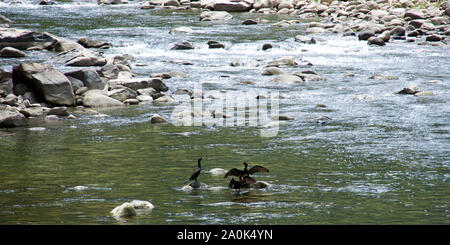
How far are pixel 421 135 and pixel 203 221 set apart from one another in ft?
17.2

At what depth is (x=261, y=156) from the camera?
360 inches

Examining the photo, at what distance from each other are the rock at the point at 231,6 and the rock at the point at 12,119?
72.7 feet

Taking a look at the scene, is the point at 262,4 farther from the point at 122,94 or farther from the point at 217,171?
the point at 217,171

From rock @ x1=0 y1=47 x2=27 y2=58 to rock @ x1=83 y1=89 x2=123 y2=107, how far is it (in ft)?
18.2

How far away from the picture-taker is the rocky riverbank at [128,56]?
13.1m

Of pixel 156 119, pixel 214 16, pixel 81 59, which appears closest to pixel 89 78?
pixel 156 119

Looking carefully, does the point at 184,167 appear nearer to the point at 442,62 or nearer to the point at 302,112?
the point at 302,112

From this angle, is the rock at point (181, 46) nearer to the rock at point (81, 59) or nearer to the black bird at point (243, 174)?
the rock at point (81, 59)

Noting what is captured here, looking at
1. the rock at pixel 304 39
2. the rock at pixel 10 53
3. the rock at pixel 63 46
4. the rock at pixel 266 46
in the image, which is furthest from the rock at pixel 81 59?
the rock at pixel 304 39

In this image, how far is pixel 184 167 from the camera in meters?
8.59

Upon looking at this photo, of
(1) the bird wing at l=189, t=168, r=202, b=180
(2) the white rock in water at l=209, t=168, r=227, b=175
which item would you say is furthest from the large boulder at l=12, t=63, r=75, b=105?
(1) the bird wing at l=189, t=168, r=202, b=180

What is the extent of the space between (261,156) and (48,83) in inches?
216
